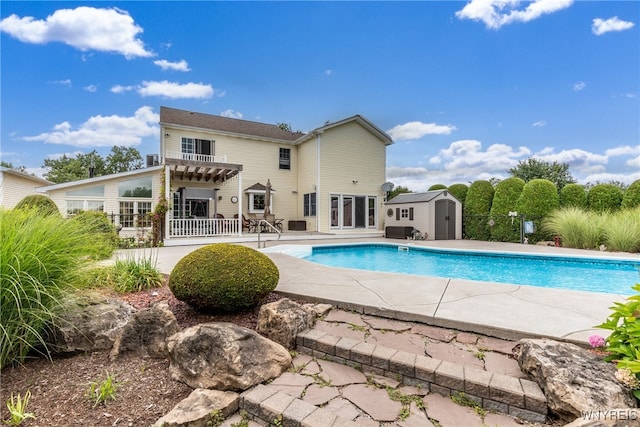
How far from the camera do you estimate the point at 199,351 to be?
2.57 metres

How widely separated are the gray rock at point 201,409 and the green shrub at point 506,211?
14.1 m

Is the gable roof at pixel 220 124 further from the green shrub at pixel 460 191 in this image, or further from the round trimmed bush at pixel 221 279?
the round trimmed bush at pixel 221 279

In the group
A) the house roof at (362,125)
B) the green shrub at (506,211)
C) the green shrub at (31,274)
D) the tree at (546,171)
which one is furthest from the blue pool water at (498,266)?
the tree at (546,171)

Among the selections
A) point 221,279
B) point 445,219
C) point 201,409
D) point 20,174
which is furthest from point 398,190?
point 20,174

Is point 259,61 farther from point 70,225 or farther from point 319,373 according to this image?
point 319,373

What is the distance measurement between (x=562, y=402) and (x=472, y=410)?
0.54m

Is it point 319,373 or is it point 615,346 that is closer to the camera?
point 615,346

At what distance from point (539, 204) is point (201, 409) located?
48.4ft

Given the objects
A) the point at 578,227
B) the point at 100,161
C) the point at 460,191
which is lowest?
the point at 578,227

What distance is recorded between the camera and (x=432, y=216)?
556 inches

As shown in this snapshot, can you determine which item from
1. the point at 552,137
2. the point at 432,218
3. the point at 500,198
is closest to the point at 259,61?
the point at 432,218

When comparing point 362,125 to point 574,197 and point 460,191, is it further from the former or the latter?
point 574,197

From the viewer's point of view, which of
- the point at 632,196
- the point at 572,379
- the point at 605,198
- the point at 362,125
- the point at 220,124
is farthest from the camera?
the point at 362,125

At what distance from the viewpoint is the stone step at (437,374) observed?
6.62 ft
